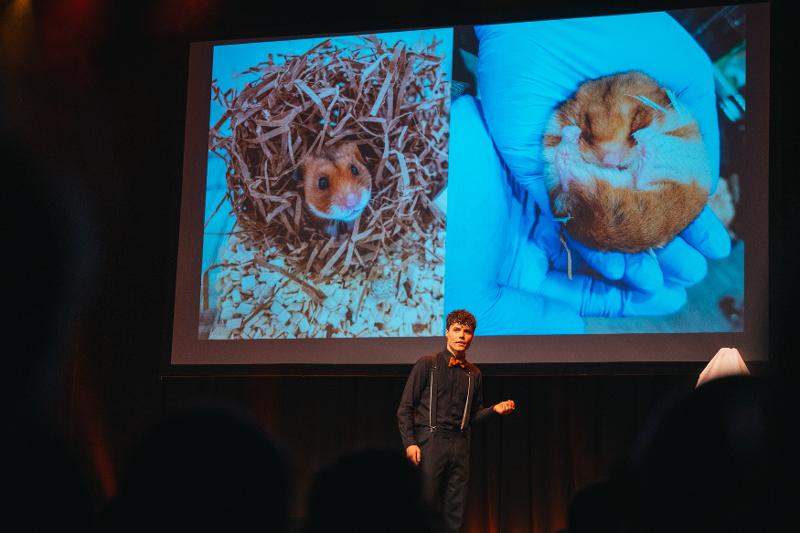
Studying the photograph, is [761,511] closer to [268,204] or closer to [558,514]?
[558,514]

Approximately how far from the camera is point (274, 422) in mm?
5645

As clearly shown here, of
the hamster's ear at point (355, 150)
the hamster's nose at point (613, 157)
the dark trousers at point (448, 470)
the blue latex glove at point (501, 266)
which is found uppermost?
the hamster's ear at point (355, 150)

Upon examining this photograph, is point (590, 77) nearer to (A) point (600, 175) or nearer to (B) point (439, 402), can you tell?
(A) point (600, 175)

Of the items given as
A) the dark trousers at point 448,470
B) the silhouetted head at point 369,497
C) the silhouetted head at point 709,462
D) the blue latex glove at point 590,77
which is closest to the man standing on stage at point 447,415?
the dark trousers at point 448,470

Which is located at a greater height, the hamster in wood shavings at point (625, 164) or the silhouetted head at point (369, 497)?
the hamster in wood shavings at point (625, 164)

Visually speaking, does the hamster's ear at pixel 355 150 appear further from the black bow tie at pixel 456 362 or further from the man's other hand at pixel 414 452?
the man's other hand at pixel 414 452

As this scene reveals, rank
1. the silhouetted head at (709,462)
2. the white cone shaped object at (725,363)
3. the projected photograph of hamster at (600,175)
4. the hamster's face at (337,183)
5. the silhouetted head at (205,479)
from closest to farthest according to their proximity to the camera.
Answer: the silhouetted head at (709,462) → the silhouetted head at (205,479) → the white cone shaped object at (725,363) → the projected photograph of hamster at (600,175) → the hamster's face at (337,183)

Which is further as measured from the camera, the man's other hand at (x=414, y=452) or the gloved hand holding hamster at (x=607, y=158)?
the gloved hand holding hamster at (x=607, y=158)

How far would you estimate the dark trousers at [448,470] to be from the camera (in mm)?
4289

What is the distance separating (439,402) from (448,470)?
0.31m

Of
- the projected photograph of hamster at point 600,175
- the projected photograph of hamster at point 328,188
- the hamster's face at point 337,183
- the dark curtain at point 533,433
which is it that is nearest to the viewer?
the projected photograph of hamster at point 600,175

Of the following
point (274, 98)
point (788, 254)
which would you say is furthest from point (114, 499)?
point (274, 98)

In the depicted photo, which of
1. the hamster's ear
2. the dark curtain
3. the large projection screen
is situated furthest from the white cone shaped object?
the hamster's ear

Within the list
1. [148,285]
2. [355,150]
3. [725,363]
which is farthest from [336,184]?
[725,363]
